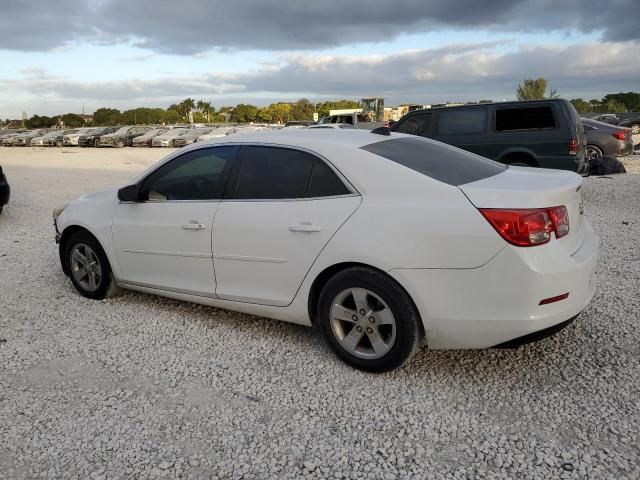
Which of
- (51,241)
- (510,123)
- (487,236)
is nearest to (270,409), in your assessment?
(487,236)

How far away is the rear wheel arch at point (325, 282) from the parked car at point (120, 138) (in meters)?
37.4

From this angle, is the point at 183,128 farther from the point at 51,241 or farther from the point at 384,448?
the point at 384,448

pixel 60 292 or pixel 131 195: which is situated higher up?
pixel 131 195

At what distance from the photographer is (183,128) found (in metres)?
38.7

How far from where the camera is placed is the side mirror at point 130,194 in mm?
4530

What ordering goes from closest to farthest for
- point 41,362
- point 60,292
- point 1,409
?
point 1,409, point 41,362, point 60,292

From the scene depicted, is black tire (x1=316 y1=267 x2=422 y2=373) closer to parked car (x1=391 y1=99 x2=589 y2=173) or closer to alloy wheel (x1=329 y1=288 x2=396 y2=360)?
alloy wheel (x1=329 y1=288 x2=396 y2=360)

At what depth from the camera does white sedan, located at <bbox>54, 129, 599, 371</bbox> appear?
3.02 m

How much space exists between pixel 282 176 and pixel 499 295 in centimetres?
167

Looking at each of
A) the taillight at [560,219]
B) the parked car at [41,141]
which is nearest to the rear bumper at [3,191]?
the taillight at [560,219]

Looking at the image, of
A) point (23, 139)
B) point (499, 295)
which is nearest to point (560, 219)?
point (499, 295)

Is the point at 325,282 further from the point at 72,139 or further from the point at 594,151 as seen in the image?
the point at 72,139

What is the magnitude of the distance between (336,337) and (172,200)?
1.80 m

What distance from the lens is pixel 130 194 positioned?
454 centimetres
